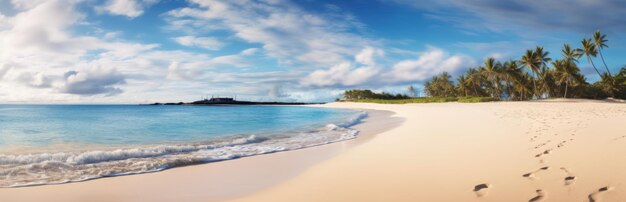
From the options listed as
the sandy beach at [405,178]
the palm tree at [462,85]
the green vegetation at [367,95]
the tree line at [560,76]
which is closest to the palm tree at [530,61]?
the tree line at [560,76]

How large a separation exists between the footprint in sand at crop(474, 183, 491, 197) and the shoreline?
3132mm

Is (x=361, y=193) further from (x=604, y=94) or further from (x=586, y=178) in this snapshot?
(x=604, y=94)

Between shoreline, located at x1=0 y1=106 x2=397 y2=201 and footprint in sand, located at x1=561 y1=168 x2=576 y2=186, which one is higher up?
footprint in sand, located at x1=561 y1=168 x2=576 y2=186

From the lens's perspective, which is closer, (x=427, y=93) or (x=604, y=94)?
(x=604, y=94)

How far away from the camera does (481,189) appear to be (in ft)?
15.8

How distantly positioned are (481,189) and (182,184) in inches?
187

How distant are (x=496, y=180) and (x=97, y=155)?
29.7 ft

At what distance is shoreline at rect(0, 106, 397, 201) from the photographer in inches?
213

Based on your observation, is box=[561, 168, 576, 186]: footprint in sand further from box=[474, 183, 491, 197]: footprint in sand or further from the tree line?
the tree line

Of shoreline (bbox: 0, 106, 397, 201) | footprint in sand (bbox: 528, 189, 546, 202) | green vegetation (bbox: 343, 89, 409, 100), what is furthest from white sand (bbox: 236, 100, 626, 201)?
green vegetation (bbox: 343, 89, 409, 100)

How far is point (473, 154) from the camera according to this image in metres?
7.56

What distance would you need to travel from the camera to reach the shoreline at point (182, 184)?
5.41m

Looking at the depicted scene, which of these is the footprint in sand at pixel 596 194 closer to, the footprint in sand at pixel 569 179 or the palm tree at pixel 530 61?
the footprint in sand at pixel 569 179

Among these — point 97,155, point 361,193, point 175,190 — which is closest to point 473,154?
point 361,193
